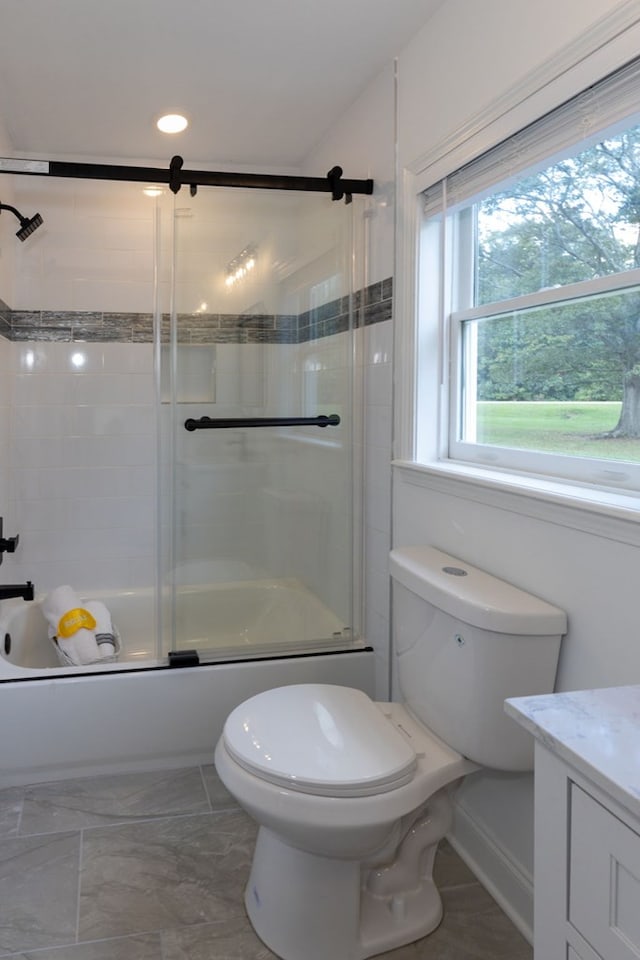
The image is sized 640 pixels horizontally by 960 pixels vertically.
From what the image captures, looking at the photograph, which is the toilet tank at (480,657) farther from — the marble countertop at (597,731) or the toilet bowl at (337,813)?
the marble countertop at (597,731)

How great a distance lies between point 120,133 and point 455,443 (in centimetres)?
192

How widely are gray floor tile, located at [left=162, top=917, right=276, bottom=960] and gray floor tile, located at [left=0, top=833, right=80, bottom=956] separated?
23 cm

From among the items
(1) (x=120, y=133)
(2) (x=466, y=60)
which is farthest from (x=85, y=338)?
(2) (x=466, y=60)

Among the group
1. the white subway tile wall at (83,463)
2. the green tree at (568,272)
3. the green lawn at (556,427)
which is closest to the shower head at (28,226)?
the white subway tile wall at (83,463)

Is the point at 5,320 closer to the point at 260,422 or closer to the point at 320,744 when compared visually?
the point at 260,422

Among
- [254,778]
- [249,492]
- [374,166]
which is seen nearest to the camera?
[254,778]

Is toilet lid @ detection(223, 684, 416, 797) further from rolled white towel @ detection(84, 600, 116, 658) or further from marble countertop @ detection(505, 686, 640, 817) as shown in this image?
rolled white towel @ detection(84, 600, 116, 658)

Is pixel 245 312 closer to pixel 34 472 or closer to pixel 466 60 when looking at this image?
pixel 466 60

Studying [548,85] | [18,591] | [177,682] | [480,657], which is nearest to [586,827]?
[480,657]

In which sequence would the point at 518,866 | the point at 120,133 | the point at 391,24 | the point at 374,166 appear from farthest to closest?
the point at 120,133 → the point at 374,166 → the point at 391,24 → the point at 518,866

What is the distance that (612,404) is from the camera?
1.53 m

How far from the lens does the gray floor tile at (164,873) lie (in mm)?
1747

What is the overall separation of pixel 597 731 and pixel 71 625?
2141mm

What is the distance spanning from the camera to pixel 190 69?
2.39 m
